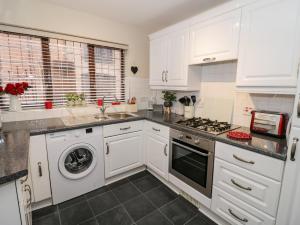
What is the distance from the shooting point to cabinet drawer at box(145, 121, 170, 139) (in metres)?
2.03

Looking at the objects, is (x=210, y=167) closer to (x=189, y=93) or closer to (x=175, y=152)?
(x=175, y=152)

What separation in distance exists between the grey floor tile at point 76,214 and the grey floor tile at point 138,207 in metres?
0.41

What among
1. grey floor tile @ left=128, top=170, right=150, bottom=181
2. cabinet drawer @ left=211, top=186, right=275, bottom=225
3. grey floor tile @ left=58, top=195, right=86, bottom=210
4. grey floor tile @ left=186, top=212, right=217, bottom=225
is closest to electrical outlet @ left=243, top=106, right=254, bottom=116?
cabinet drawer @ left=211, top=186, right=275, bottom=225

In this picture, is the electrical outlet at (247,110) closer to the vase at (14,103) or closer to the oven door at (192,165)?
the oven door at (192,165)

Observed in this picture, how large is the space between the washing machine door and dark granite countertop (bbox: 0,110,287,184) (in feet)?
0.91

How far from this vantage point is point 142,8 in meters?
2.09

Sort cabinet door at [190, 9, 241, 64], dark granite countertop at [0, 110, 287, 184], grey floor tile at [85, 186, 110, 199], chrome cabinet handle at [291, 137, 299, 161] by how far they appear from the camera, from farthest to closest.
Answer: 1. grey floor tile at [85, 186, 110, 199]
2. cabinet door at [190, 9, 241, 64]
3. chrome cabinet handle at [291, 137, 299, 161]
4. dark granite countertop at [0, 110, 287, 184]

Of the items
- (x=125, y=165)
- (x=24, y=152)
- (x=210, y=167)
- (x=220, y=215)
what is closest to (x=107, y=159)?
(x=125, y=165)

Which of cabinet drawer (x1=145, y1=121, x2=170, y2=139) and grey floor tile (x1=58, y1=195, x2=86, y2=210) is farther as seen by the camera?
cabinet drawer (x1=145, y1=121, x2=170, y2=139)

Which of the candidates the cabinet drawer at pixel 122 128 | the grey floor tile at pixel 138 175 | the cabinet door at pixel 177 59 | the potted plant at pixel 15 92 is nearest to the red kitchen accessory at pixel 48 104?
the potted plant at pixel 15 92

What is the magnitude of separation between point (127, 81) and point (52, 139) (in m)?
1.52

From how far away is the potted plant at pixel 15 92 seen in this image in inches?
67.1

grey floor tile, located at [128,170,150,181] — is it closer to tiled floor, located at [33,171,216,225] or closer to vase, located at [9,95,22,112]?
tiled floor, located at [33,171,216,225]

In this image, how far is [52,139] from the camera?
168 centimetres
